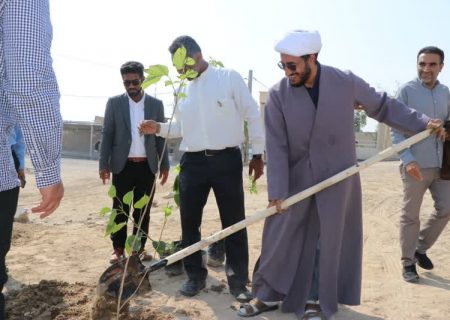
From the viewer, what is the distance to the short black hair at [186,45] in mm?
4121

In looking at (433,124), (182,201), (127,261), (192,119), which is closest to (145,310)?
(127,261)

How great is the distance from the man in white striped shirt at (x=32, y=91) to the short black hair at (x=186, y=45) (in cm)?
193

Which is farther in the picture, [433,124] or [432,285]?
[432,285]

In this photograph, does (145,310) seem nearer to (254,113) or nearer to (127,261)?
(127,261)

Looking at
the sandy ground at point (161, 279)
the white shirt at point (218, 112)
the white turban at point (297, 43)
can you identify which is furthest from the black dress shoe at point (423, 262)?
the white turban at point (297, 43)

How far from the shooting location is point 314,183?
3.68 meters

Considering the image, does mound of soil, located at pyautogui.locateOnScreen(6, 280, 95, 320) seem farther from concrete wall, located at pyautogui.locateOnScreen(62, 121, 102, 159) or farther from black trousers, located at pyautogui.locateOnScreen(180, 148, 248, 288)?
concrete wall, located at pyautogui.locateOnScreen(62, 121, 102, 159)

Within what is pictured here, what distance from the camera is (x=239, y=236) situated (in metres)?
4.25

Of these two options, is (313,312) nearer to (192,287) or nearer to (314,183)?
(314,183)

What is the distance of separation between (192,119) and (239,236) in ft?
3.34

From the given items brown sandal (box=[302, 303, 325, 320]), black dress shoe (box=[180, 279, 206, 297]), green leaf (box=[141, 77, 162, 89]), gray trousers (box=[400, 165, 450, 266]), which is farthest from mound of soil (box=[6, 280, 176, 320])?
gray trousers (box=[400, 165, 450, 266])

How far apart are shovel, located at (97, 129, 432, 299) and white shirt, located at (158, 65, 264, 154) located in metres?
0.84

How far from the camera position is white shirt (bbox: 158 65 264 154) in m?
4.20

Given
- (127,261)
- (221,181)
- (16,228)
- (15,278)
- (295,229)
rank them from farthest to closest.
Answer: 1. (16,228)
2. (15,278)
3. (221,181)
4. (295,229)
5. (127,261)
